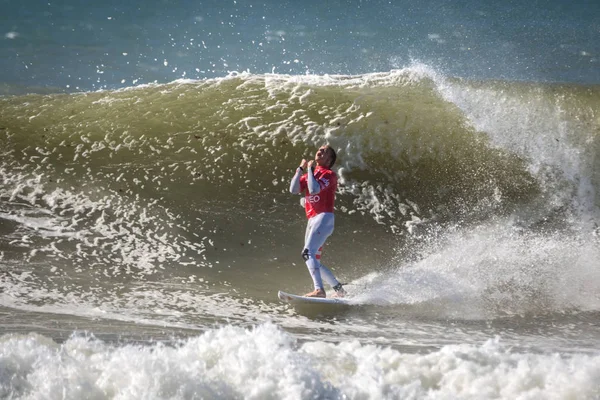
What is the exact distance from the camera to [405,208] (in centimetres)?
998

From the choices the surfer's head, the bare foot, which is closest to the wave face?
the bare foot

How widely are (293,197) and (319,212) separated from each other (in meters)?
2.39

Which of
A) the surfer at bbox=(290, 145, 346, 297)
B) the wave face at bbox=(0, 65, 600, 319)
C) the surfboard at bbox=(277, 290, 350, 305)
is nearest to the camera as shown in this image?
the surfboard at bbox=(277, 290, 350, 305)

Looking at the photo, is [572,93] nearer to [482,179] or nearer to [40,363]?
[482,179]

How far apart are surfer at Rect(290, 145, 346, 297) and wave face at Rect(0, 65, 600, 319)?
47cm

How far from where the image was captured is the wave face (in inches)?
325

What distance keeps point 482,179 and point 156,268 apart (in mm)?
4563

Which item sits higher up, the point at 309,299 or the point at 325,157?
the point at 325,157

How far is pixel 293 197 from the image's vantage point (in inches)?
393

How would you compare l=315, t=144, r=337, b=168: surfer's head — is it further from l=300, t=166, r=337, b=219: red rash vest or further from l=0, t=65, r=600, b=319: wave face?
l=0, t=65, r=600, b=319: wave face

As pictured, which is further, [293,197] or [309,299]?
[293,197]

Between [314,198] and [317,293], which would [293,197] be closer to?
[314,198]

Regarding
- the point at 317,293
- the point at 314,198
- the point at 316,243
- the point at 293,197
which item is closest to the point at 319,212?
the point at 314,198

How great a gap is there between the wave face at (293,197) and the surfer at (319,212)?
467 mm
